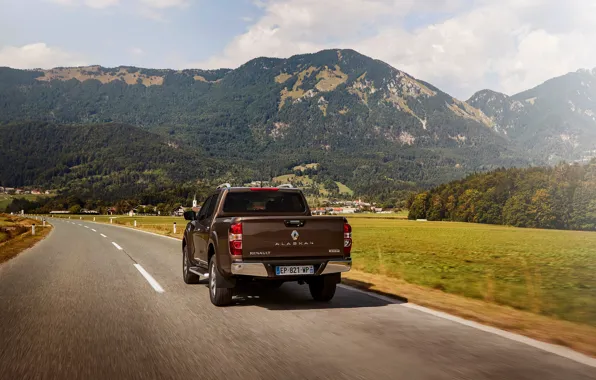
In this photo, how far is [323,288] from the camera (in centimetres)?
910

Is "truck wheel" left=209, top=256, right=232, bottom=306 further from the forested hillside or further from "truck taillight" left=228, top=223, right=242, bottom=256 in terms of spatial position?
the forested hillside

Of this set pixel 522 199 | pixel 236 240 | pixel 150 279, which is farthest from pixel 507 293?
Result: pixel 522 199

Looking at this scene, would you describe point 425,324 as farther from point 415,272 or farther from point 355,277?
point 415,272

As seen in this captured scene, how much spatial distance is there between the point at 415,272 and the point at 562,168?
90900 mm

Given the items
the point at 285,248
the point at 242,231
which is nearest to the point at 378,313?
the point at 285,248

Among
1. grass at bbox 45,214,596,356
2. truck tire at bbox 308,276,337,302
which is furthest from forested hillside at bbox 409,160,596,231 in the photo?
truck tire at bbox 308,276,337,302

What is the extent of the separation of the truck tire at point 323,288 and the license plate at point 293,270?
66 cm

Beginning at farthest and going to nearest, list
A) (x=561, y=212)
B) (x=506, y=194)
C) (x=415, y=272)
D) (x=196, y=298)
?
(x=506, y=194) < (x=561, y=212) < (x=415, y=272) < (x=196, y=298)

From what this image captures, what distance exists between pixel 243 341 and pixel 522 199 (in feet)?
316

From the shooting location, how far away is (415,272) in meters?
16.7

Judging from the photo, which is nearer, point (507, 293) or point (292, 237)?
point (292, 237)

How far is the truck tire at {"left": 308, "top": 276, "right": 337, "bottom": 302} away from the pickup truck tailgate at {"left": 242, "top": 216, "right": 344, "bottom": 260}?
0.64m

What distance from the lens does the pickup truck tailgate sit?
8164 mm

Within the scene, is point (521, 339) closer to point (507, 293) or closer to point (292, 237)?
point (292, 237)
